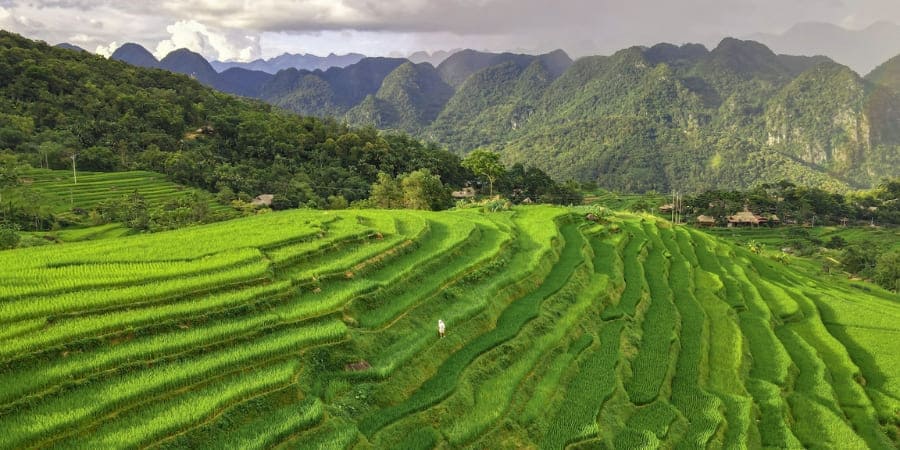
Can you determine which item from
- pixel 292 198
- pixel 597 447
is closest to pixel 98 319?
pixel 597 447

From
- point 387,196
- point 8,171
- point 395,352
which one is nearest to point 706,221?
point 387,196

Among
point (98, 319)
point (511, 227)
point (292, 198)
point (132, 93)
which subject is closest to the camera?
point (98, 319)

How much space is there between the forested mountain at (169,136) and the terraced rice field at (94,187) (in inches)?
88.9

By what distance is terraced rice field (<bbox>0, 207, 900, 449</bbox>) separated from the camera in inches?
296

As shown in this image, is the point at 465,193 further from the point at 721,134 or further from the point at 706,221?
the point at 721,134

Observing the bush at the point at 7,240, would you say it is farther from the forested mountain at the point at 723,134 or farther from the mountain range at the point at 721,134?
the forested mountain at the point at 723,134

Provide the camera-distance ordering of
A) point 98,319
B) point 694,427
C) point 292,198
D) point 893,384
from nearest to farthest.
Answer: point 98,319, point 694,427, point 893,384, point 292,198

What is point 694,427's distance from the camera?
1089cm

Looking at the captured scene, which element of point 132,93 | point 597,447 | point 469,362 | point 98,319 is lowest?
point 597,447

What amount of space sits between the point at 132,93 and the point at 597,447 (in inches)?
2428

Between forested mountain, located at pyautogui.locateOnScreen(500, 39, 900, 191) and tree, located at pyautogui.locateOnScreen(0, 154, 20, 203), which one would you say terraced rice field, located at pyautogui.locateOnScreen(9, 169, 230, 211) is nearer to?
tree, located at pyautogui.locateOnScreen(0, 154, 20, 203)

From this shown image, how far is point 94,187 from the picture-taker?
121 ft

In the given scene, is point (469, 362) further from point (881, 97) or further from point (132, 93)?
point (881, 97)

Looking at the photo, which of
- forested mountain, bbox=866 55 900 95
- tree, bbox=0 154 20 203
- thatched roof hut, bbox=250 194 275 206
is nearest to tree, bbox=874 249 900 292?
thatched roof hut, bbox=250 194 275 206
